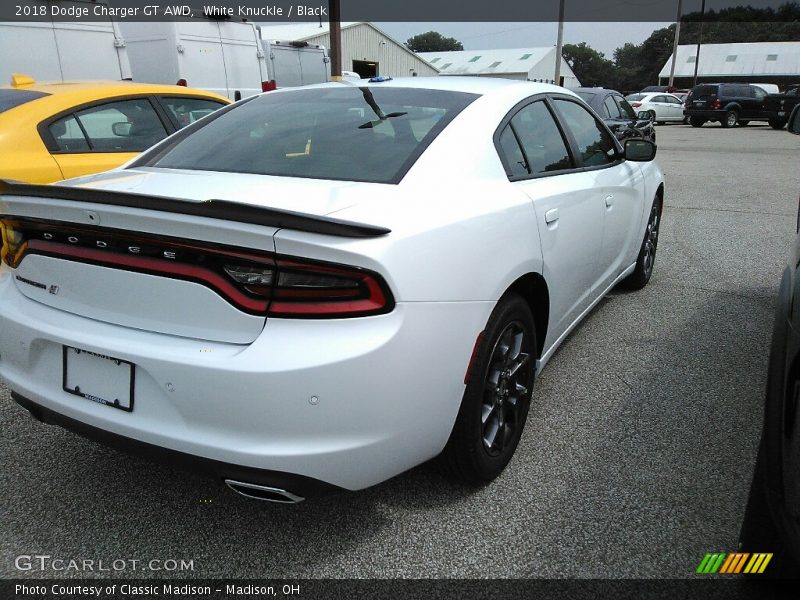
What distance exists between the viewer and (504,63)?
61.1 metres

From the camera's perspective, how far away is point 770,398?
175 centimetres

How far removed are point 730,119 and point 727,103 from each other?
0.84m

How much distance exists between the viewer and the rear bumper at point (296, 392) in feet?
5.69

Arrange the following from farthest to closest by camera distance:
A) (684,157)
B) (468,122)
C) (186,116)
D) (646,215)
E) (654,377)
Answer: (684,157) < (186,116) < (646,215) < (654,377) < (468,122)

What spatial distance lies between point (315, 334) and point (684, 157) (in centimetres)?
1578

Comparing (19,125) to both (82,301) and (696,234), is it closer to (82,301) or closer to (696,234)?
(82,301)

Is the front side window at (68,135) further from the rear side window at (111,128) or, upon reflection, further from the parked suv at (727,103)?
the parked suv at (727,103)

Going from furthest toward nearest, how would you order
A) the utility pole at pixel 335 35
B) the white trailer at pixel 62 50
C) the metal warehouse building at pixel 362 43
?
the metal warehouse building at pixel 362 43 < the utility pole at pixel 335 35 < the white trailer at pixel 62 50

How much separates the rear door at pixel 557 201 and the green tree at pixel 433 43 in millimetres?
127930

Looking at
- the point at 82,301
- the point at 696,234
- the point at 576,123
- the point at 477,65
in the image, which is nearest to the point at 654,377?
the point at 576,123

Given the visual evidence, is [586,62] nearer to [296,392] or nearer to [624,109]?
[624,109]

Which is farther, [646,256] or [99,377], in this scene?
[646,256]

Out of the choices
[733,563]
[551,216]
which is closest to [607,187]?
[551,216]

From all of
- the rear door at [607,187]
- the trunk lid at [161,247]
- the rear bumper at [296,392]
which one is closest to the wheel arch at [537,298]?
the rear bumper at [296,392]
